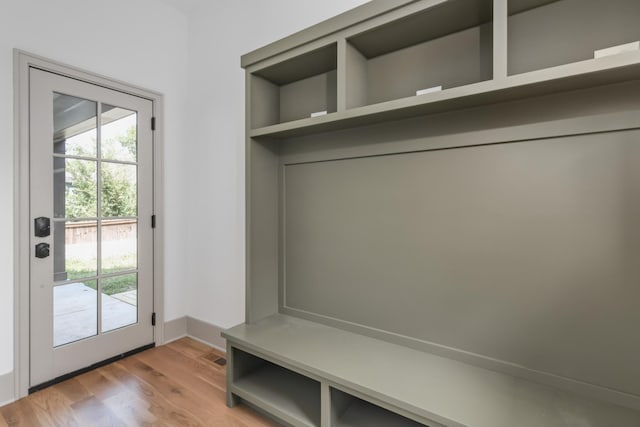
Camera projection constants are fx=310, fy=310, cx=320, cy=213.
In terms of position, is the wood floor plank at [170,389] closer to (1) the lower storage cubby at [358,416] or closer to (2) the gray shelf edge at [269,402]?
(2) the gray shelf edge at [269,402]

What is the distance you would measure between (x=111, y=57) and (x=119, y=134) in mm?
598

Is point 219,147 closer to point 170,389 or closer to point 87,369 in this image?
point 170,389

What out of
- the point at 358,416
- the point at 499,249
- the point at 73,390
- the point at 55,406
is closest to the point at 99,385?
the point at 73,390

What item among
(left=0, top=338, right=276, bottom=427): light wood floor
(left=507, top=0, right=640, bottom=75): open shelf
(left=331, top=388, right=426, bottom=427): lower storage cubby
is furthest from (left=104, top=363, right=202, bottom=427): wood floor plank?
(left=507, top=0, right=640, bottom=75): open shelf

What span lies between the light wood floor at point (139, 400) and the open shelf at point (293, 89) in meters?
1.77

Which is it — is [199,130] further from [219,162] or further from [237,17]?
[237,17]

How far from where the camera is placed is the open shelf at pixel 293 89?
1.87 metres

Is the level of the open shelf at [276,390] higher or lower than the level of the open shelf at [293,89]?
lower

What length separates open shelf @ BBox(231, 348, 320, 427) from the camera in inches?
63.2

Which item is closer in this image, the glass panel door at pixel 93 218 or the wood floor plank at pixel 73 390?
the wood floor plank at pixel 73 390

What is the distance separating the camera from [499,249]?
1.41 metres

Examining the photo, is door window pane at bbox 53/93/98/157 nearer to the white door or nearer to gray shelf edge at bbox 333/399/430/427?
the white door

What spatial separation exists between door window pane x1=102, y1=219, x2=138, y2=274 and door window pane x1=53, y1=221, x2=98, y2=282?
0.23 feet

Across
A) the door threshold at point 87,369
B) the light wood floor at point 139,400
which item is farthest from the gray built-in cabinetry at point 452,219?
the door threshold at point 87,369
